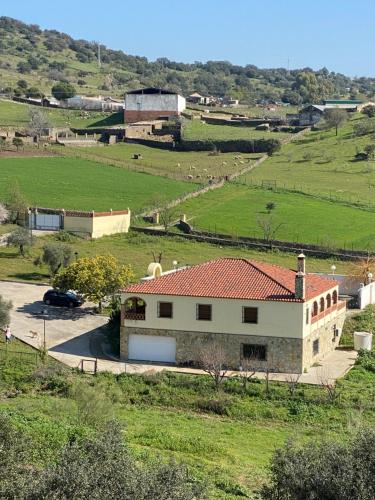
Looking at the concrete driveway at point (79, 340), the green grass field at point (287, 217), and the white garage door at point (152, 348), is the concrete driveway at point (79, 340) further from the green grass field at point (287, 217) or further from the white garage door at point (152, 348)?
the green grass field at point (287, 217)

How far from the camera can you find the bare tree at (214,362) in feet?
131

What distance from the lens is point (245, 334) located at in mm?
43094

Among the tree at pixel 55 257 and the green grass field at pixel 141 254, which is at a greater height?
the tree at pixel 55 257

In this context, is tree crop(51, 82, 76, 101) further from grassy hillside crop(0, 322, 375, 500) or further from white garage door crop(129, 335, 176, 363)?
grassy hillside crop(0, 322, 375, 500)

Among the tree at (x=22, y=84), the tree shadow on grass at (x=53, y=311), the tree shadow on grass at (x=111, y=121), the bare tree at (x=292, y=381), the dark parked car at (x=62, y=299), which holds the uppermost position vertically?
the tree at (x=22, y=84)

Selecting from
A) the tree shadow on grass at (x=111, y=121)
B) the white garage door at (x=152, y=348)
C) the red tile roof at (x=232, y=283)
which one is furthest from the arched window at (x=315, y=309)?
the tree shadow on grass at (x=111, y=121)

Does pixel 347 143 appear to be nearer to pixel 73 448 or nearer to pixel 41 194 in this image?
pixel 41 194

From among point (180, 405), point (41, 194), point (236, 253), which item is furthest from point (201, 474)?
point (41, 194)

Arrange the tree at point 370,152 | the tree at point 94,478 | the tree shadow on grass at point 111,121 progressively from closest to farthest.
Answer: the tree at point 94,478
the tree at point 370,152
the tree shadow on grass at point 111,121

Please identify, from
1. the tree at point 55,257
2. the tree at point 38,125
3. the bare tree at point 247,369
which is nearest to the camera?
the bare tree at point 247,369

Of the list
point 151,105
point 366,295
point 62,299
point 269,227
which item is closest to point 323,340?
point 366,295

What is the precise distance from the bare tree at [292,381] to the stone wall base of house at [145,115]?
303ft

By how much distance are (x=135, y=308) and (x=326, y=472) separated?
2357cm

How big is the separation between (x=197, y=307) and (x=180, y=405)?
6.26 metres
